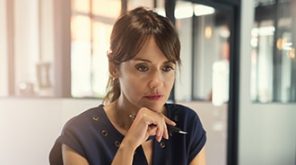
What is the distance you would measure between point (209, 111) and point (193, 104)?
39 cm

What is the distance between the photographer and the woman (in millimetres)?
912

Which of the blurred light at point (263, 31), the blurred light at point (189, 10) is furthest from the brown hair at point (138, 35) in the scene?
the blurred light at point (263, 31)

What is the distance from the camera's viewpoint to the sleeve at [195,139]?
1.06 metres

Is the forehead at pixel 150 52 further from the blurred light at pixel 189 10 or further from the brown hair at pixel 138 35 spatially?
the blurred light at pixel 189 10

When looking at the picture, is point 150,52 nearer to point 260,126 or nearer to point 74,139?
point 74,139

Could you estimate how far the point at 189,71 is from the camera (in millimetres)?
2445

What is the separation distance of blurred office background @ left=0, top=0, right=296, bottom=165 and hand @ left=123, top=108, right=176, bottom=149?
0.32 metres

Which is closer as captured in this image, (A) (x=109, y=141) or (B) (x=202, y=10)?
(A) (x=109, y=141)

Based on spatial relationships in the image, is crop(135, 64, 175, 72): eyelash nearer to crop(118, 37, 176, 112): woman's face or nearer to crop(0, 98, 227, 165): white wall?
crop(118, 37, 176, 112): woman's face

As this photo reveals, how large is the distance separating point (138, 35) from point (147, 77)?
0.13 meters

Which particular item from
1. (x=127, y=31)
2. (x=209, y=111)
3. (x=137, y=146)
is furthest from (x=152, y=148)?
(x=209, y=111)

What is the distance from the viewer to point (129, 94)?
979 mm

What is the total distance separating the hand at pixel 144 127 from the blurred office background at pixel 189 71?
324 mm

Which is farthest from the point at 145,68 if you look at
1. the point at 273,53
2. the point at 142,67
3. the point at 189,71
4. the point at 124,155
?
the point at 273,53
